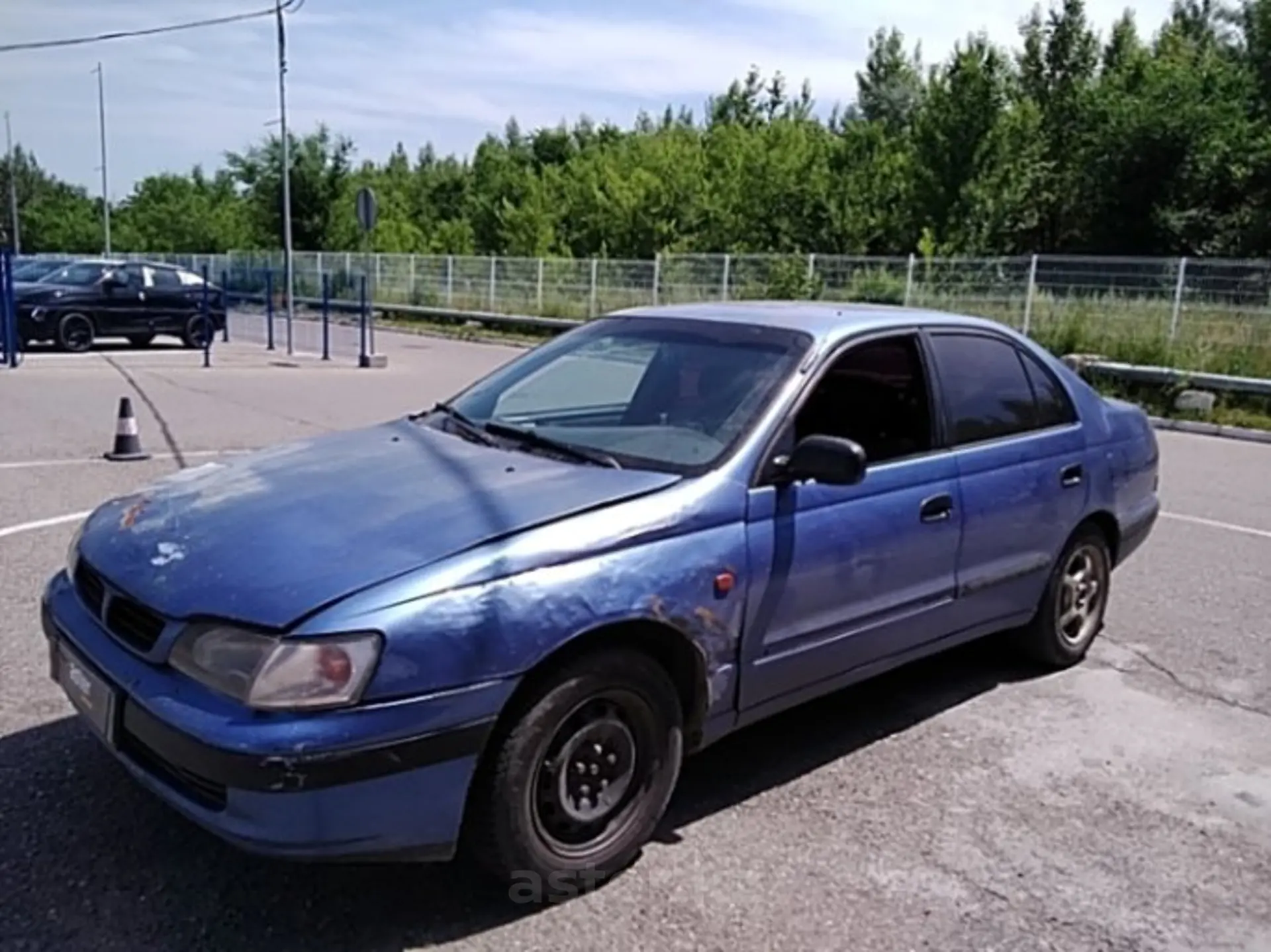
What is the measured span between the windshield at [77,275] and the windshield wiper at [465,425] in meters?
17.3

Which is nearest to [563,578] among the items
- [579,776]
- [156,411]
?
[579,776]

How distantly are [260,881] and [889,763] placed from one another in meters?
2.13

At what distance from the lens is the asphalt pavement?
9.28 ft

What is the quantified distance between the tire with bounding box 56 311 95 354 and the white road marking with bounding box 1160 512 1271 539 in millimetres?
17250

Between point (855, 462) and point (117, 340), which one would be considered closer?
point (855, 462)

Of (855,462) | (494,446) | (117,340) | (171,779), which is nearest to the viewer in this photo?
(171,779)

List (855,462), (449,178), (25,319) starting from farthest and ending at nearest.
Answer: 1. (449,178)
2. (25,319)
3. (855,462)

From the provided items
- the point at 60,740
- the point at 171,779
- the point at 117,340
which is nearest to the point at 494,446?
the point at 171,779

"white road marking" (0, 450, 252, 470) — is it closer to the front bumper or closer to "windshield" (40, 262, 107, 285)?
the front bumper

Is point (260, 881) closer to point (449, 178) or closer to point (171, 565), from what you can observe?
point (171, 565)

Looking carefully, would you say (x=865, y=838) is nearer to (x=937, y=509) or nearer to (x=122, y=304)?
(x=937, y=509)

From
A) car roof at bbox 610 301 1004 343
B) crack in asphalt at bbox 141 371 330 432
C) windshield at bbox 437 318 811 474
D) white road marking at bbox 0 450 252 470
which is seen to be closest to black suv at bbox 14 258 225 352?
crack in asphalt at bbox 141 371 330 432

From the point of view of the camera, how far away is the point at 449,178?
216ft

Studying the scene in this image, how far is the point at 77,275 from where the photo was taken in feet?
63.0
